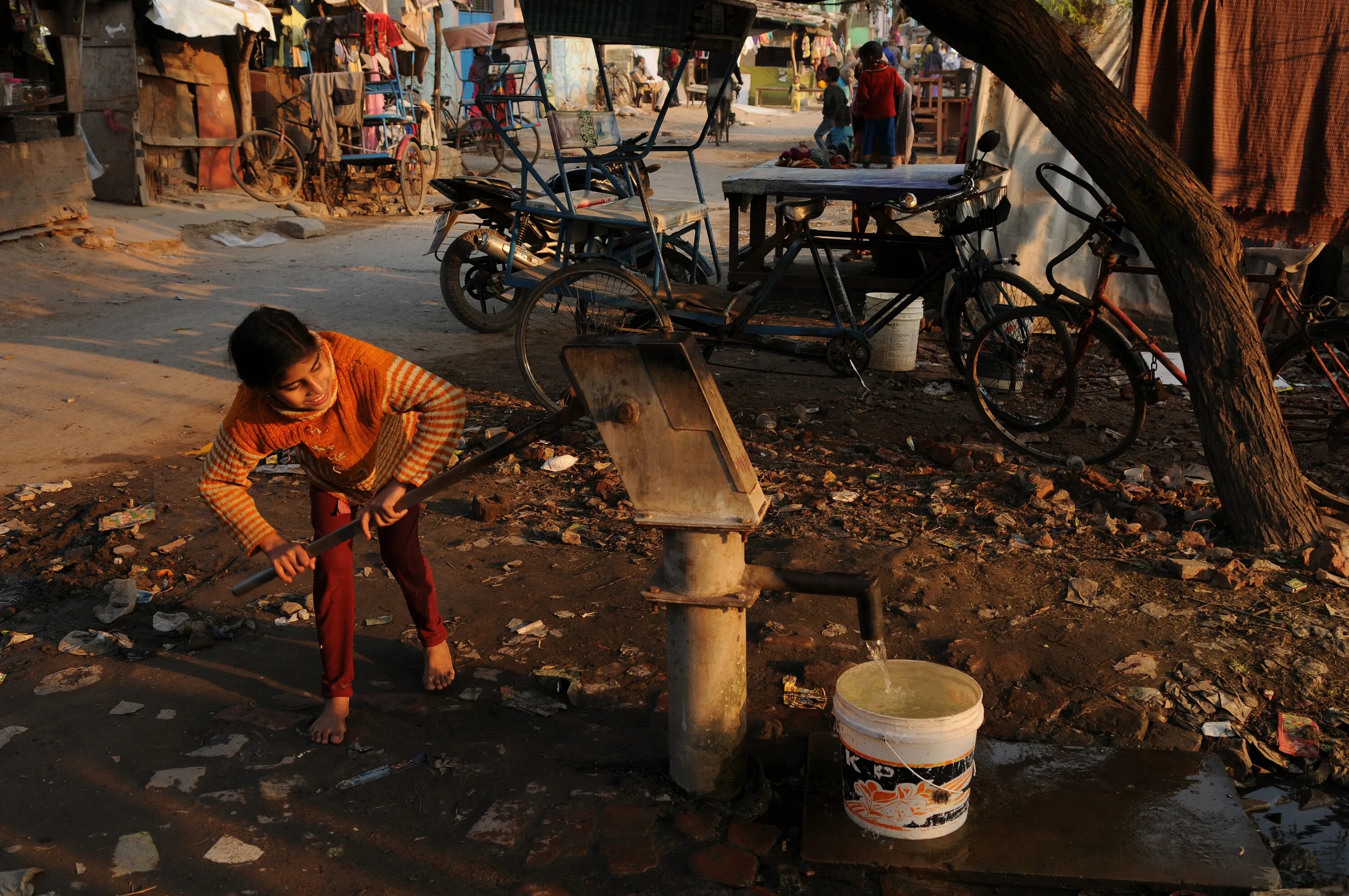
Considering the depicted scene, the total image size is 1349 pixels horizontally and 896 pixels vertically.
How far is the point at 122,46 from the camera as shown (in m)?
11.4

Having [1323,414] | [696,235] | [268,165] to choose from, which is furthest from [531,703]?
[268,165]

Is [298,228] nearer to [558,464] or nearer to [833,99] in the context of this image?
[833,99]

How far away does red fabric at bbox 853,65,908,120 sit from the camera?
1170 centimetres

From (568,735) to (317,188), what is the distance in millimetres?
12079

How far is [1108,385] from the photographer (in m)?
5.66

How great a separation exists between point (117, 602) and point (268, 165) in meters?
11.0

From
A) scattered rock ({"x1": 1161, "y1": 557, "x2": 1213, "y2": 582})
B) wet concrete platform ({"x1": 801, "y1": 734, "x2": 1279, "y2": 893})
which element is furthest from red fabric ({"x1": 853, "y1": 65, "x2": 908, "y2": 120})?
wet concrete platform ({"x1": 801, "y1": 734, "x2": 1279, "y2": 893})

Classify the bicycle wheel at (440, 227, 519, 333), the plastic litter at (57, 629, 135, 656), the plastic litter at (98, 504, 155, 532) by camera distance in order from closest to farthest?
the plastic litter at (57, 629, 135, 656)
the plastic litter at (98, 504, 155, 532)
the bicycle wheel at (440, 227, 519, 333)

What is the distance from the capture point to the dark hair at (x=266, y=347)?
7.41 feet

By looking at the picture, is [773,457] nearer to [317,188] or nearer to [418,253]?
[418,253]

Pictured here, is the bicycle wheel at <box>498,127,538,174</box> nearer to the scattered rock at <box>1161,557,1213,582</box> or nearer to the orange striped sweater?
the scattered rock at <box>1161,557,1213,582</box>

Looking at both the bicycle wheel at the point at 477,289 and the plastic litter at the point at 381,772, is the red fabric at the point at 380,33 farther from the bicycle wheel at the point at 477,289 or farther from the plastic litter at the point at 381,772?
the plastic litter at the point at 381,772

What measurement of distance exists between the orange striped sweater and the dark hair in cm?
17

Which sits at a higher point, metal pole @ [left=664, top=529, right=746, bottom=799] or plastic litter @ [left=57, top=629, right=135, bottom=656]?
metal pole @ [left=664, top=529, right=746, bottom=799]
